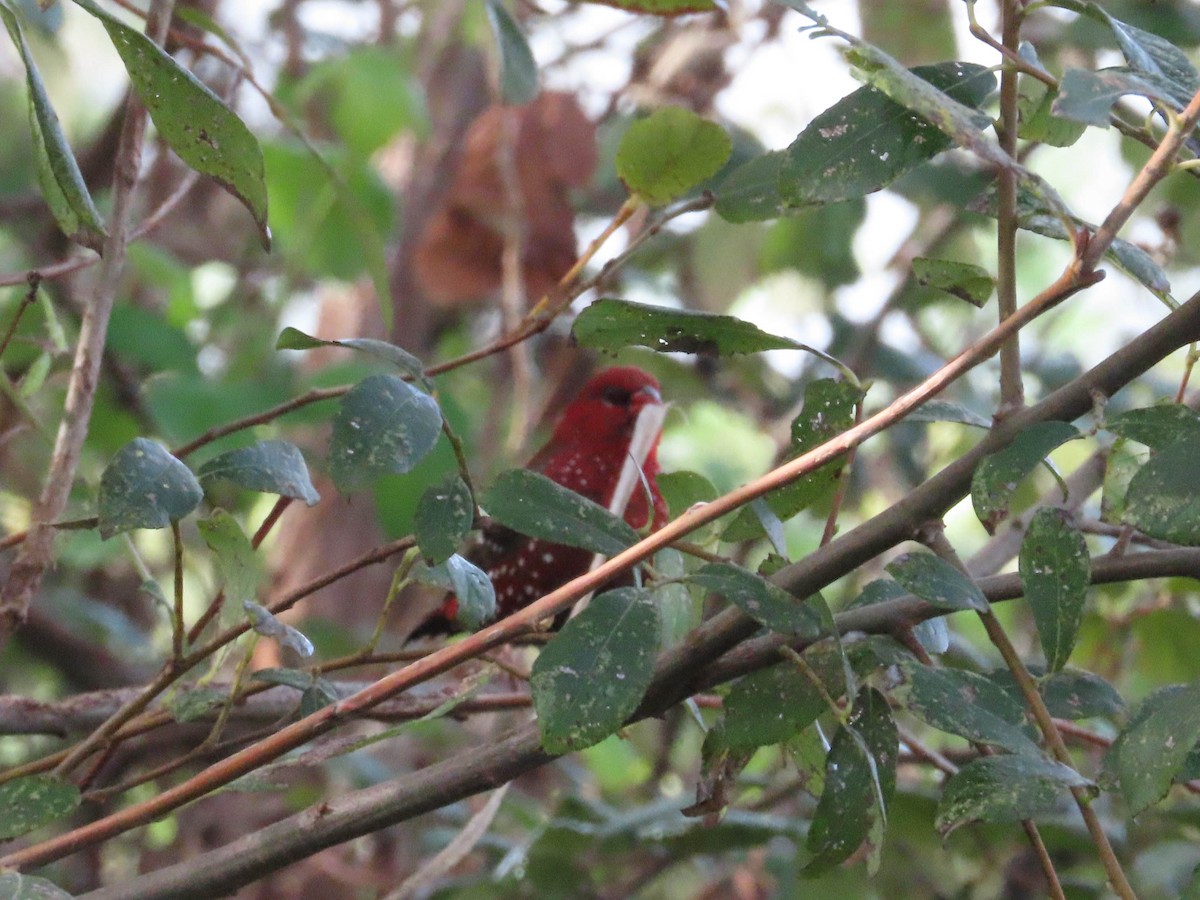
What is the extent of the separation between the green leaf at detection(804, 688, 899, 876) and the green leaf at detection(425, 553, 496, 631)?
8.8 inches

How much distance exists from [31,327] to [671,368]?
185cm

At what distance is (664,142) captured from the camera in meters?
1.00

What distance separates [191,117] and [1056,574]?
54 cm

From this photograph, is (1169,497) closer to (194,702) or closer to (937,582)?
(937,582)

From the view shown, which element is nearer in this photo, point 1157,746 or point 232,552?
point 1157,746

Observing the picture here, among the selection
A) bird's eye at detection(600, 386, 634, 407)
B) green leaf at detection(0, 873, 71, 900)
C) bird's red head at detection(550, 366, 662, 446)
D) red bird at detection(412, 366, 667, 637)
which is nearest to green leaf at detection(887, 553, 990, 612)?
green leaf at detection(0, 873, 71, 900)

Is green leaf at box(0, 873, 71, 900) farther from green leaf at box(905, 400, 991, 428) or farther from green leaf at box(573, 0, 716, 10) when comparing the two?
green leaf at box(573, 0, 716, 10)

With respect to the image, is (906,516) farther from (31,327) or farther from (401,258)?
(401,258)

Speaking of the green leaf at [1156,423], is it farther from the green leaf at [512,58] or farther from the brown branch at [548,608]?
the green leaf at [512,58]

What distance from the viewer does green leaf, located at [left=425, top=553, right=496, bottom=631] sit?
82 centimetres

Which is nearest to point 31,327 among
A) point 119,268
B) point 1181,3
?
point 119,268

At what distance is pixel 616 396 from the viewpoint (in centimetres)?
260

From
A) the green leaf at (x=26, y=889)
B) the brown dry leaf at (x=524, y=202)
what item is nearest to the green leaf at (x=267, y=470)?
the green leaf at (x=26, y=889)

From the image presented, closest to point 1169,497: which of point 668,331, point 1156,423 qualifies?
point 1156,423
